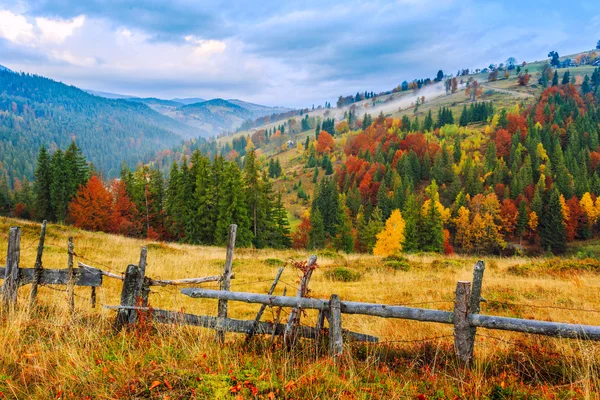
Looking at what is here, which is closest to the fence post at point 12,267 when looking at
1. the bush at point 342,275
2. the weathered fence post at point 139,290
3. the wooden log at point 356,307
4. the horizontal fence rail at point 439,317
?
the weathered fence post at point 139,290

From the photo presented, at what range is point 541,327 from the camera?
4875 mm

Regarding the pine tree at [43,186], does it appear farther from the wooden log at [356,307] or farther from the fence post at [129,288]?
the wooden log at [356,307]

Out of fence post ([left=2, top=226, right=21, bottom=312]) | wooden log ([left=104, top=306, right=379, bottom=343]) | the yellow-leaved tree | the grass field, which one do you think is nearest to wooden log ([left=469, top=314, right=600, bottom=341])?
the grass field

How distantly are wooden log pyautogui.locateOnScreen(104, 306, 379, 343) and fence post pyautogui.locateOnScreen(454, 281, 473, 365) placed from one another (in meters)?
1.47

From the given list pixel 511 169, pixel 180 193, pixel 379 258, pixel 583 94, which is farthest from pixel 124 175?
pixel 583 94

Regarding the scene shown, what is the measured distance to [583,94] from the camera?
185000 mm

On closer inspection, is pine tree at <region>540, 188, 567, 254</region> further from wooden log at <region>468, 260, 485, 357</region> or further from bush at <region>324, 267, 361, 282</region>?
wooden log at <region>468, 260, 485, 357</region>

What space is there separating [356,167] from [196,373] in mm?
126515

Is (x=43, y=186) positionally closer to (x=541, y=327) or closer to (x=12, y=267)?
(x=12, y=267)

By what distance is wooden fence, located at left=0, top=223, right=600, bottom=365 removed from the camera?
16.6ft

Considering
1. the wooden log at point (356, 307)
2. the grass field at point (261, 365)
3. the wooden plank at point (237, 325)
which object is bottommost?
the grass field at point (261, 365)

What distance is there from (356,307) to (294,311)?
1223 mm

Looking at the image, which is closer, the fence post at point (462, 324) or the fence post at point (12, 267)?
the fence post at point (462, 324)

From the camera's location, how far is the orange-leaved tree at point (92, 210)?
47.3 metres
